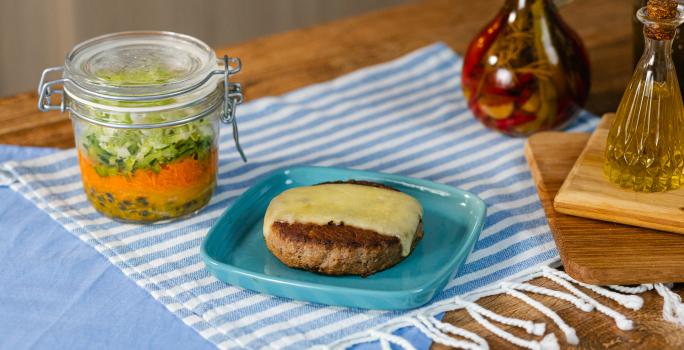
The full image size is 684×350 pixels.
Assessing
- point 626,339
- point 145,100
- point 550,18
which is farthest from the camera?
point 550,18

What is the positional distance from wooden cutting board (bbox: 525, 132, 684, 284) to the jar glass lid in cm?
51

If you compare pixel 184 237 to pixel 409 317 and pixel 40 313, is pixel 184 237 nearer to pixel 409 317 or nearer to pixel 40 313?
pixel 40 313

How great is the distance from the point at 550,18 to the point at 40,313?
862mm

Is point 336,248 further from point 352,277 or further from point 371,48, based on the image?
point 371,48

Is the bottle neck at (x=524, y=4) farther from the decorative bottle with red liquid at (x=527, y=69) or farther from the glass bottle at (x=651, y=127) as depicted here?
the glass bottle at (x=651, y=127)

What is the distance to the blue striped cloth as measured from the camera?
1.03m

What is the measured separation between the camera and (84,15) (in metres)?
2.63

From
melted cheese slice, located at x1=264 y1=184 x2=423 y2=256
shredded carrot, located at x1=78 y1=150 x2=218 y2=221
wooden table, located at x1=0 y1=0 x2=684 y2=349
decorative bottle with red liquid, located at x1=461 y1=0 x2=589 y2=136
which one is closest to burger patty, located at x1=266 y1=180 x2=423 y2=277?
melted cheese slice, located at x1=264 y1=184 x2=423 y2=256

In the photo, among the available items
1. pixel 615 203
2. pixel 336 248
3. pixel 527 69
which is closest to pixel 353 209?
pixel 336 248

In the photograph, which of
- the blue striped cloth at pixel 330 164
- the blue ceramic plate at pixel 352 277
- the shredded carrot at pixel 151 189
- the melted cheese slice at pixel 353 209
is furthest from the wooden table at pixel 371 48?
the melted cheese slice at pixel 353 209

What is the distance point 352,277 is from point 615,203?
14.1 inches

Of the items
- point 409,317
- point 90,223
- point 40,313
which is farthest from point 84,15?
point 409,317

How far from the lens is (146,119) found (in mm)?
1127

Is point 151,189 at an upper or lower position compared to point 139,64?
→ lower
